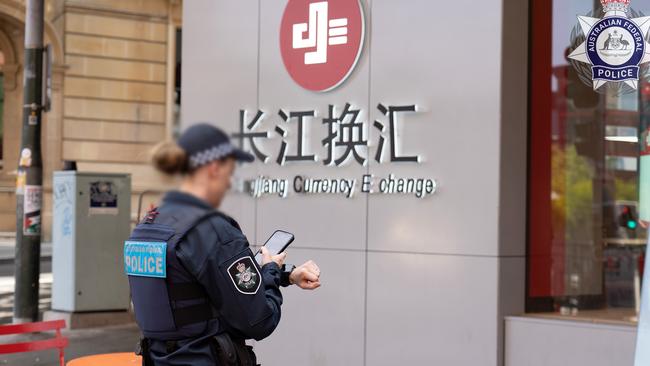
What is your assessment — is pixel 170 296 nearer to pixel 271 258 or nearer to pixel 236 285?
pixel 236 285

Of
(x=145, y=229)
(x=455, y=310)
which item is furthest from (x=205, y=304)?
(x=455, y=310)

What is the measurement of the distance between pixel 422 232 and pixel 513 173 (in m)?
0.81

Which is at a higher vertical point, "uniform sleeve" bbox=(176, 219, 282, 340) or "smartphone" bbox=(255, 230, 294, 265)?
"smartphone" bbox=(255, 230, 294, 265)

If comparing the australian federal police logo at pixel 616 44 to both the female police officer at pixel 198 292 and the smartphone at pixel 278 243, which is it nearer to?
the smartphone at pixel 278 243

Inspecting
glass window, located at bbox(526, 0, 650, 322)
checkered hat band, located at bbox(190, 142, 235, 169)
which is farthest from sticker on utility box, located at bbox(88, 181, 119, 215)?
checkered hat band, located at bbox(190, 142, 235, 169)

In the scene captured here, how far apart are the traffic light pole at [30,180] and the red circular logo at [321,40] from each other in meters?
4.64

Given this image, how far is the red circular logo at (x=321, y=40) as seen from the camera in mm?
7746

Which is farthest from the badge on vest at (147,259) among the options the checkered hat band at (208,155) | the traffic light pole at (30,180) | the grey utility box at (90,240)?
the traffic light pole at (30,180)

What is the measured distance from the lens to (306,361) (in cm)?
794

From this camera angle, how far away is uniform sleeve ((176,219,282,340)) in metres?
3.51

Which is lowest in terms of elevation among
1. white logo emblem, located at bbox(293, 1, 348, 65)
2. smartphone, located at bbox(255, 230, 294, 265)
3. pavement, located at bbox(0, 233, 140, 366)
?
pavement, located at bbox(0, 233, 140, 366)

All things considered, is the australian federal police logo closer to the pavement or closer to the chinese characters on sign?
the chinese characters on sign

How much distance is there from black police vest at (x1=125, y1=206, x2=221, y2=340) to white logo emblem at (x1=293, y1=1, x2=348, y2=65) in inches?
173

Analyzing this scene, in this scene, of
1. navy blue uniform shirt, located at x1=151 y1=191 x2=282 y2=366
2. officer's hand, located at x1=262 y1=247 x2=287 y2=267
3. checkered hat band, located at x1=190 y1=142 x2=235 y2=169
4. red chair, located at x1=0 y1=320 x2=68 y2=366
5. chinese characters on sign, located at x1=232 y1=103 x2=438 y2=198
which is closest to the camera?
checkered hat band, located at x1=190 y1=142 x2=235 y2=169
